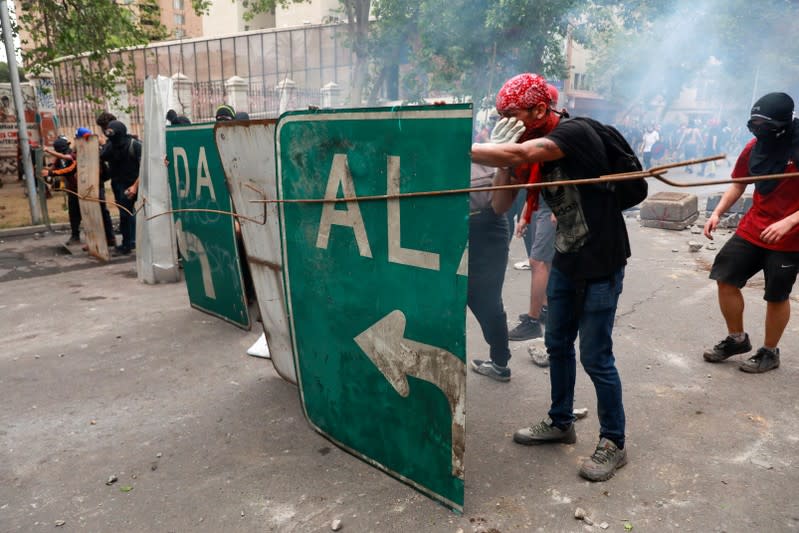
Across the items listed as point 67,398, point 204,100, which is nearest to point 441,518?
point 67,398

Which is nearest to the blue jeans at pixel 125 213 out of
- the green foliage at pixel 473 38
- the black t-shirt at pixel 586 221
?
the black t-shirt at pixel 586 221

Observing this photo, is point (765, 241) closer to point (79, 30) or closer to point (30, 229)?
point (30, 229)

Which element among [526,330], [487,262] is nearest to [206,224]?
A: [487,262]

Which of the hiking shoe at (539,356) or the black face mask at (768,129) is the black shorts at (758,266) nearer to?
the black face mask at (768,129)

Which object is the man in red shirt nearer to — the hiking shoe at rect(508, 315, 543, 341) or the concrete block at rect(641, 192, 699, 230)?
the hiking shoe at rect(508, 315, 543, 341)

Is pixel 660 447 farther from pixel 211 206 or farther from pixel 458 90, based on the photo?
pixel 458 90

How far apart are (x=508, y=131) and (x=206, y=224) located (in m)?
3.00

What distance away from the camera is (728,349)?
399cm

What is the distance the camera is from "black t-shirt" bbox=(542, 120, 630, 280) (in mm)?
2430

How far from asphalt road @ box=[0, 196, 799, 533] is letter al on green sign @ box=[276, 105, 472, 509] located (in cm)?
26

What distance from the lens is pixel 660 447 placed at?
9.64 ft

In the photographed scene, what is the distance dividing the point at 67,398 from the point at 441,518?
99.0 inches

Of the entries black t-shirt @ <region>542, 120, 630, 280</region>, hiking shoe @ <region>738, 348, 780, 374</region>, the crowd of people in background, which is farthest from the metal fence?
black t-shirt @ <region>542, 120, 630, 280</region>

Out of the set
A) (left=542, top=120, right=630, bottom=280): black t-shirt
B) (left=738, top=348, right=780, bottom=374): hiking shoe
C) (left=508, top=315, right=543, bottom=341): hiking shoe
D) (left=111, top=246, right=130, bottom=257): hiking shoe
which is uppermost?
(left=542, top=120, right=630, bottom=280): black t-shirt
